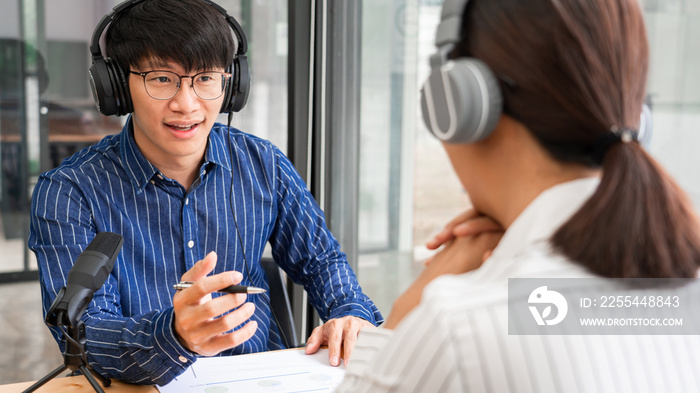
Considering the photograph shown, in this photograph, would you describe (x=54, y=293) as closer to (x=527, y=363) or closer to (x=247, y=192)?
(x=247, y=192)

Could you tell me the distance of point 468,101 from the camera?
61cm

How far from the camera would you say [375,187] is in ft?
7.61

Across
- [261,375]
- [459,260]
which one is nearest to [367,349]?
[459,260]

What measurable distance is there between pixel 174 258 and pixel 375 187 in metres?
1.00

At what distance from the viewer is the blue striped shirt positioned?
4.19 feet

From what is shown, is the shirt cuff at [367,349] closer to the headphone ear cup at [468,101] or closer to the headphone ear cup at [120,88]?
the headphone ear cup at [468,101]

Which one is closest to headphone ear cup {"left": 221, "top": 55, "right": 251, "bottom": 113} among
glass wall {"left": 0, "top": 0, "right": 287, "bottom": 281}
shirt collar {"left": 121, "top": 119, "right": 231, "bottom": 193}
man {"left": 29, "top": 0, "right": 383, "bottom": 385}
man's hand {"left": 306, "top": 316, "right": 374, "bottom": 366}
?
man {"left": 29, "top": 0, "right": 383, "bottom": 385}

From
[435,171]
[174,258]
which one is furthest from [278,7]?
[174,258]

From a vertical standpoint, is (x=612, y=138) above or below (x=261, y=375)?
above

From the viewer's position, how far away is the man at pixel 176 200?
1.33m

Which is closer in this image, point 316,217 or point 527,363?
point 527,363

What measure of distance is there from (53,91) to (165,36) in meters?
1.46

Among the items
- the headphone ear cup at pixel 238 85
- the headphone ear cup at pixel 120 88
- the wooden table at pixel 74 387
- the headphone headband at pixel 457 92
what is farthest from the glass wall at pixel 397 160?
the headphone headband at pixel 457 92

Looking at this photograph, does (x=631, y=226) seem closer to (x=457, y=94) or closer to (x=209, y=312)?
(x=457, y=94)
